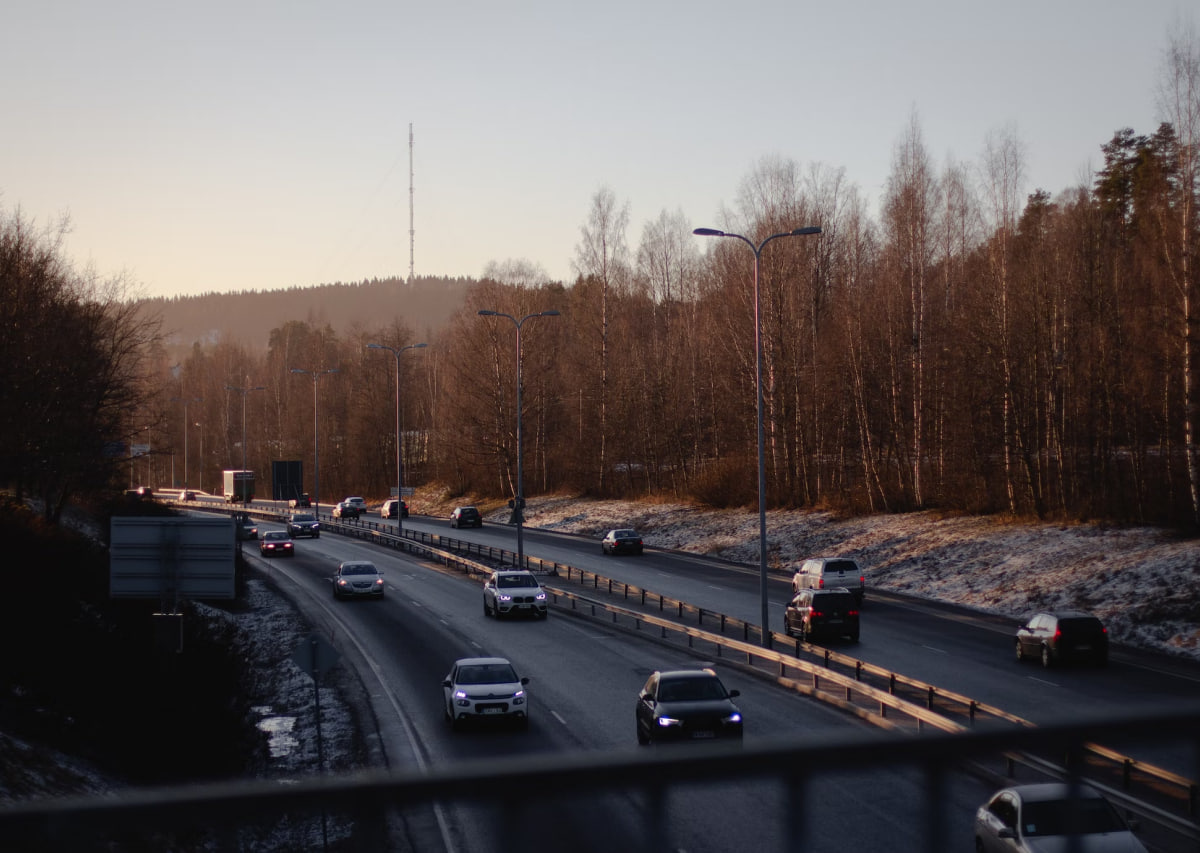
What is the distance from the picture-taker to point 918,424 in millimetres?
48125

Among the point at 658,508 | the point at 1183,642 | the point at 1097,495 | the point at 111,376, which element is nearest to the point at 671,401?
the point at 658,508

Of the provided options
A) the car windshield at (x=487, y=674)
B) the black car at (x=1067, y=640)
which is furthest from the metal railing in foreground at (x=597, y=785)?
the black car at (x=1067, y=640)

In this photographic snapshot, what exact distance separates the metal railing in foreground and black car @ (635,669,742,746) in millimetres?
13814

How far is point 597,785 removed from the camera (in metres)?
2.56

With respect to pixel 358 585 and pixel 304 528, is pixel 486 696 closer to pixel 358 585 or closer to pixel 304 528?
pixel 358 585

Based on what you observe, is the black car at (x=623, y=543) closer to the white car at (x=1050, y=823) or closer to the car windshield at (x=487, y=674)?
the car windshield at (x=487, y=674)

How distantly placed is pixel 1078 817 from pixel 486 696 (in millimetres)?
17206

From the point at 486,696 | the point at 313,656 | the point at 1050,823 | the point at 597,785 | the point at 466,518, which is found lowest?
the point at 466,518

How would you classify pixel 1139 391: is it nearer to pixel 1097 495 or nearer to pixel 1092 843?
pixel 1097 495

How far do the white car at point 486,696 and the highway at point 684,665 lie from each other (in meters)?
0.37

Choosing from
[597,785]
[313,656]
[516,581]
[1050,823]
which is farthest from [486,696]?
[597,785]

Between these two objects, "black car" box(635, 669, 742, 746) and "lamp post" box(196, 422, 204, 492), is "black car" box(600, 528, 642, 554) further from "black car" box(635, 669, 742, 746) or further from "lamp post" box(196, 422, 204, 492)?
"lamp post" box(196, 422, 204, 492)

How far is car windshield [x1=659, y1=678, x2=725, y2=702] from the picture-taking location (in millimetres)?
17234

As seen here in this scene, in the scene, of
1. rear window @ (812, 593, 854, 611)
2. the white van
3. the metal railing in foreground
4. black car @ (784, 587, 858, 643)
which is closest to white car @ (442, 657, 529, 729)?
black car @ (784, 587, 858, 643)
